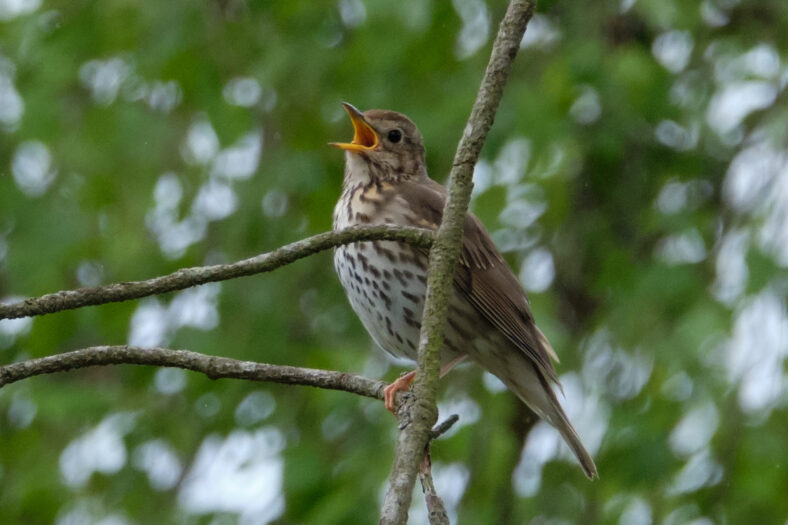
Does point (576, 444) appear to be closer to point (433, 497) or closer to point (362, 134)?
point (362, 134)

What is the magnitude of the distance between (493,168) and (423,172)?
896 mm

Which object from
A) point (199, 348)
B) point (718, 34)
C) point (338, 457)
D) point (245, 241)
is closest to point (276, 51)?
point (245, 241)

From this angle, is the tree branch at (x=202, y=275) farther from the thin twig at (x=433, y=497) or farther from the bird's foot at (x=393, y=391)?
the bird's foot at (x=393, y=391)

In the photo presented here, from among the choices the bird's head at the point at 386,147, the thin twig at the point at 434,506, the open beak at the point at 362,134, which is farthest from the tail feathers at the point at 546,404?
the thin twig at the point at 434,506

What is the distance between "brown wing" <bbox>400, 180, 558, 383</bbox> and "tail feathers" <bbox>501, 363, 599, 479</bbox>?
0.22ft

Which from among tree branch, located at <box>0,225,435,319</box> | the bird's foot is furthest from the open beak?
tree branch, located at <box>0,225,435,319</box>

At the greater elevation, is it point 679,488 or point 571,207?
point 571,207

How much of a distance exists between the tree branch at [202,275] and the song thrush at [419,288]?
1762 millimetres

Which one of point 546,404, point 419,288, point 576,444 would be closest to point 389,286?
point 419,288

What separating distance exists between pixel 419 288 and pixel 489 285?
0.41 meters

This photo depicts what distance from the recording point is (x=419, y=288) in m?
4.16

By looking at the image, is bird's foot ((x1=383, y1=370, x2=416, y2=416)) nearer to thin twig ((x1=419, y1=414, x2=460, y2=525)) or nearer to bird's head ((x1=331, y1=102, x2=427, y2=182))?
thin twig ((x1=419, y1=414, x2=460, y2=525))

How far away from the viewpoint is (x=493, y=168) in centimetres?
594

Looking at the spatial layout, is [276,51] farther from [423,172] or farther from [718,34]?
[718,34]
